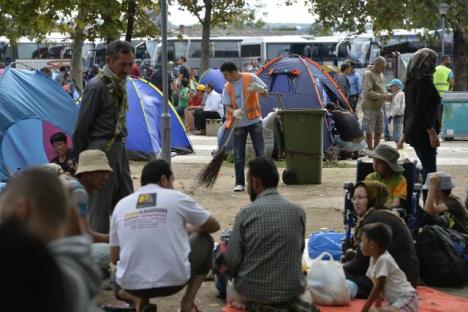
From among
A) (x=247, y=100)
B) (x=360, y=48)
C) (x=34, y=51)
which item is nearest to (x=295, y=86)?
(x=247, y=100)

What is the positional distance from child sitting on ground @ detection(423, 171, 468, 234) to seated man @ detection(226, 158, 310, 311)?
2.29m

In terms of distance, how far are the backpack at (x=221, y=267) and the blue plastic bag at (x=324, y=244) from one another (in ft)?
3.87

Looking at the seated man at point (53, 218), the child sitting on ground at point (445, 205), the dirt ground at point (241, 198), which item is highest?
Answer: the seated man at point (53, 218)

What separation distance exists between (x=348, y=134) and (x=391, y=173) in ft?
27.5

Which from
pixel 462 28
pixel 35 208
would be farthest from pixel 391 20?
pixel 35 208

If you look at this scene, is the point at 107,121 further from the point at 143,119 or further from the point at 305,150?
the point at 143,119

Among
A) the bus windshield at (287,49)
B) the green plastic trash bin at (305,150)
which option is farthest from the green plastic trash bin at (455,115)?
the bus windshield at (287,49)

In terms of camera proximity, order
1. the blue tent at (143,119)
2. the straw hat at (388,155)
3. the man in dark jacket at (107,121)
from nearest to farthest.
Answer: the man in dark jacket at (107,121) → the straw hat at (388,155) → the blue tent at (143,119)

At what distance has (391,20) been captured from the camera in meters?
27.6

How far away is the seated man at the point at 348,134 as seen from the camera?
1590 centimetres

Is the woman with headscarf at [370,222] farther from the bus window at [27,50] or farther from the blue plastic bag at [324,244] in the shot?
the bus window at [27,50]

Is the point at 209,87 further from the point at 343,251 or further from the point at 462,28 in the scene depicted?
the point at 343,251

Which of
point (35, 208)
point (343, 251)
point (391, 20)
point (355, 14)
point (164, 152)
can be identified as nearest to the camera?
point (35, 208)

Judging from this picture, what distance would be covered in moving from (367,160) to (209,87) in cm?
1407
